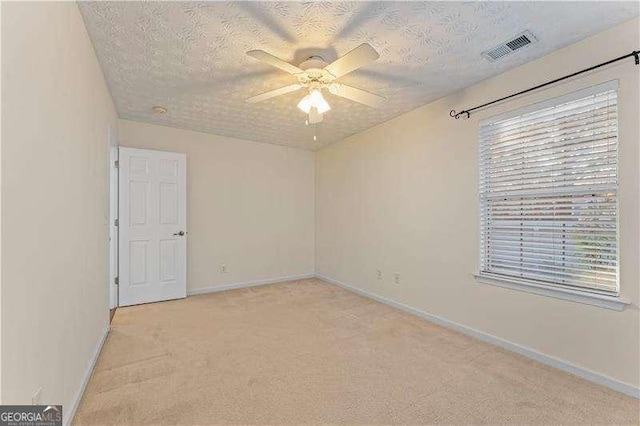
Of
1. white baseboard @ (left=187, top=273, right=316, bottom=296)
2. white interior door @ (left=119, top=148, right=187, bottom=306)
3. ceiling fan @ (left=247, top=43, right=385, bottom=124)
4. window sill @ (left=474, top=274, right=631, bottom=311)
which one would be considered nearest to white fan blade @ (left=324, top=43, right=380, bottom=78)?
ceiling fan @ (left=247, top=43, right=385, bottom=124)

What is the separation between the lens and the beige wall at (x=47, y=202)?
3.45 feet

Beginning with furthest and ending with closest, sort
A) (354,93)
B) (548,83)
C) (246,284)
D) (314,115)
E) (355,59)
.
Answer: (246,284) → (314,115) → (354,93) → (548,83) → (355,59)

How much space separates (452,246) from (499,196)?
0.69 m

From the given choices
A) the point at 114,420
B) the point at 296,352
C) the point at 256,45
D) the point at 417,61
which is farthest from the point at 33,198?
the point at 417,61

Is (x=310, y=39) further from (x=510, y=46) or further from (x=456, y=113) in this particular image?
(x=456, y=113)

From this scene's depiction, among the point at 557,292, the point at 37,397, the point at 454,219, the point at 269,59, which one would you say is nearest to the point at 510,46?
the point at 454,219

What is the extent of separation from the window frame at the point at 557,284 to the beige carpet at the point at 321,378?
0.57 m

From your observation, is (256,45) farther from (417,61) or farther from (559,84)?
(559,84)

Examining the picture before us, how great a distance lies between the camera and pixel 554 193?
2291mm

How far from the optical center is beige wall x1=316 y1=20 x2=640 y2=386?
196 centimetres

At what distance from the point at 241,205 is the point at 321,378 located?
3.23 metres

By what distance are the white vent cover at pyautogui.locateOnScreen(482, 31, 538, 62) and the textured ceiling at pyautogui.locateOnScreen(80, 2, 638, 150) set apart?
5 cm

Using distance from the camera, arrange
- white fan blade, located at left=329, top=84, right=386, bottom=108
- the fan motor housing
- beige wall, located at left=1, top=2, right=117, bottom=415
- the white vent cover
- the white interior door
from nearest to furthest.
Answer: beige wall, located at left=1, top=2, right=117, bottom=415
the white vent cover
the fan motor housing
white fan blade, located at left=329, top=84, right=386, bottom=108
the white interior door

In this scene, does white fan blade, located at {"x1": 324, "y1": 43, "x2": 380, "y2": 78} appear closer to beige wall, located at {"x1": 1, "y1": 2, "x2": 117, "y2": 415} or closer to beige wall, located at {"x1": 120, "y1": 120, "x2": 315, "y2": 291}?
beige wall, located at {"x1": 1, "y1": 2, "x2": 117, "y2": 415}
